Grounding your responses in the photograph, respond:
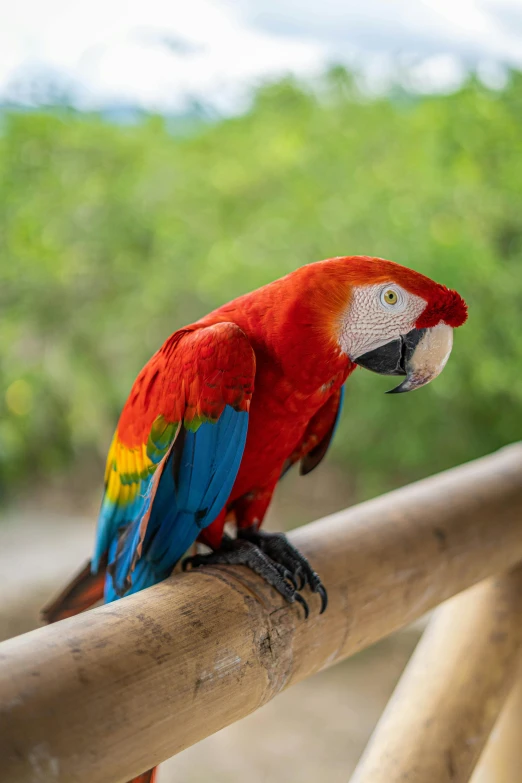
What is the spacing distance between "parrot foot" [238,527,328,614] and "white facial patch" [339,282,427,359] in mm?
217

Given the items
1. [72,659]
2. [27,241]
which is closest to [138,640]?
[72,659]

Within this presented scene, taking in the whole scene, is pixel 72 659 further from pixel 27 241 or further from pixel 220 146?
pixel 220 146

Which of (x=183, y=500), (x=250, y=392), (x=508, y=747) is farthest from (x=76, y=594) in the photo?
(x=508, y=747)

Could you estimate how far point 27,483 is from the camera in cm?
283

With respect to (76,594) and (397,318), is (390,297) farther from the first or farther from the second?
(76,594)

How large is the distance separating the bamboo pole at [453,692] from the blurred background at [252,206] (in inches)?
50.4

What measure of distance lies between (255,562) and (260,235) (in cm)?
166

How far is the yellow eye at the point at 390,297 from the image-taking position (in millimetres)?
658

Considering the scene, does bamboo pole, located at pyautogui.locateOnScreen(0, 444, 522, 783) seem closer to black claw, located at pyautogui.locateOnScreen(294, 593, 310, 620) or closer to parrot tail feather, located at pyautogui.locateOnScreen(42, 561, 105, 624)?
black claw, located at pyautogui.locateOnScreen(294, 593, 310, 620)

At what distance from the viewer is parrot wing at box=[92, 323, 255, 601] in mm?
669

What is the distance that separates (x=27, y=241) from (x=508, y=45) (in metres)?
1.75

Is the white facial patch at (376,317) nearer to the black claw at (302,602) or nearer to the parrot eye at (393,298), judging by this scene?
the parrot eye at (393,298)

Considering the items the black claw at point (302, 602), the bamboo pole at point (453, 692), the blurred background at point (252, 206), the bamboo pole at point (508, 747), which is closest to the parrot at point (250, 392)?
the black claw at point (302, 602)

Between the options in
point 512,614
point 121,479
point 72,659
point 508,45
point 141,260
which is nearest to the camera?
point 72,659
